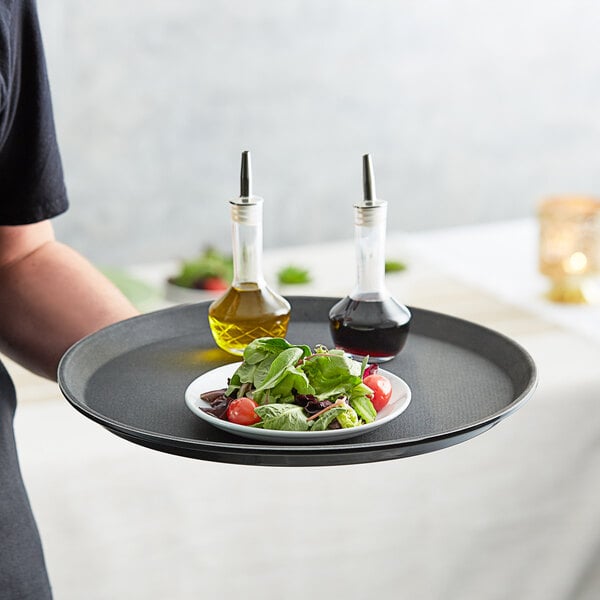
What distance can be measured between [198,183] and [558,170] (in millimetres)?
1352

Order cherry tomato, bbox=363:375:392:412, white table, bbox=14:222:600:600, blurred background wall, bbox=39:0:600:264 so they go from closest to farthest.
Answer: cherry tomato, bbox=363:375:392:412
white table, bbox=14:222:600:600
blurred background wall, bbox=39:0:600:264

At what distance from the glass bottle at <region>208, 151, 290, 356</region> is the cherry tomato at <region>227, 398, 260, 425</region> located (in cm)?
15

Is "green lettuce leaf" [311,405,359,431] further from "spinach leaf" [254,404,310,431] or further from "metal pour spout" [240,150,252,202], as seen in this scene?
"metal pour spout" [240,150,252,202]

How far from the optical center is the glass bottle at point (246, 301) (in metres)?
0.76

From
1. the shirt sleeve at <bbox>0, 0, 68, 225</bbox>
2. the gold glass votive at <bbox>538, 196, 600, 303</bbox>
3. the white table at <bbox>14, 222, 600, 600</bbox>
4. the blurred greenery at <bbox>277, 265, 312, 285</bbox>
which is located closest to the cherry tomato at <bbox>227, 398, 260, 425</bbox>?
the shirt sleeve at <bbox>0, 0, 68, 225</bbox>

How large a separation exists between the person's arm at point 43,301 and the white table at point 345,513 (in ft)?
1.21

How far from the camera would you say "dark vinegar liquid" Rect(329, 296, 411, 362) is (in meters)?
0.75

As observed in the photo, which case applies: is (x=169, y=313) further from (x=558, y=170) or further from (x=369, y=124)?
(x=558, y=170)

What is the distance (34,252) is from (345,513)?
66cm

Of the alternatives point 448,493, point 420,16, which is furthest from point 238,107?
point 448,493

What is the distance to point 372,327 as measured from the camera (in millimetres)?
746

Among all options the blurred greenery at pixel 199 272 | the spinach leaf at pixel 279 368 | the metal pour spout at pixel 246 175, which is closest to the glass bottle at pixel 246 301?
the metal pour spout at pixel 246 175

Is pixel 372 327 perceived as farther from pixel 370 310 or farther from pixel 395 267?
pixel 395 267

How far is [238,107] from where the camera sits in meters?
2.86
